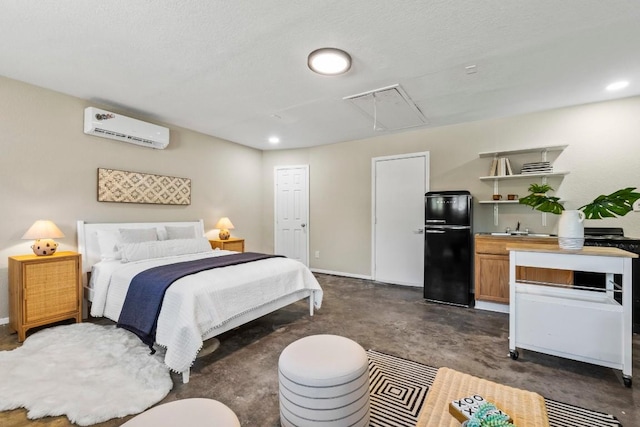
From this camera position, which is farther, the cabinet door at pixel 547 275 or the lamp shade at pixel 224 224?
the lamp shade at pixel 224 224

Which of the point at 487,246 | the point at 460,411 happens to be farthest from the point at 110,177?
the point at 487,246

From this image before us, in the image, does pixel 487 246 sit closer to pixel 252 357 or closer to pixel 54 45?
pixel 252 357

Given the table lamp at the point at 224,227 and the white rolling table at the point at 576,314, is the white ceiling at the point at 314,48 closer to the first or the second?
the white rolling table at the point at 576,314

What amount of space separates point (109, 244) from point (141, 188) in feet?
3.17

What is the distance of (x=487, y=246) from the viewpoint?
3557 millimetres

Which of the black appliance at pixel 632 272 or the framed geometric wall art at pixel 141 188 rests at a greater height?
the framed geometric wall art at pixel 141 188

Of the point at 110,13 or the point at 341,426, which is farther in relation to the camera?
the point at 110,13

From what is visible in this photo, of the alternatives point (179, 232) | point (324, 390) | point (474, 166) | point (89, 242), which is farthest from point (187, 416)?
point (474, 166)

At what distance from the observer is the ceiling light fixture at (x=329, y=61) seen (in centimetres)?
238

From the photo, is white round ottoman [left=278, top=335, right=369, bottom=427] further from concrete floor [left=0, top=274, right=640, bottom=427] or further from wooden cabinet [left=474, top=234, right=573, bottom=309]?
wooden cabinet [left=474, top=234, right=573, bottom=309]

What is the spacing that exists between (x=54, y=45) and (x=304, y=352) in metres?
3.12

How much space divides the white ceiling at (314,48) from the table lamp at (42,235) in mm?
1512

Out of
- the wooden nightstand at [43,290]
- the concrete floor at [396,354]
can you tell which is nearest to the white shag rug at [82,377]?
the concrete floor at [396,354]

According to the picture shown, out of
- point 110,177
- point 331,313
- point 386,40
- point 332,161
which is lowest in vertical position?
point 331,313
